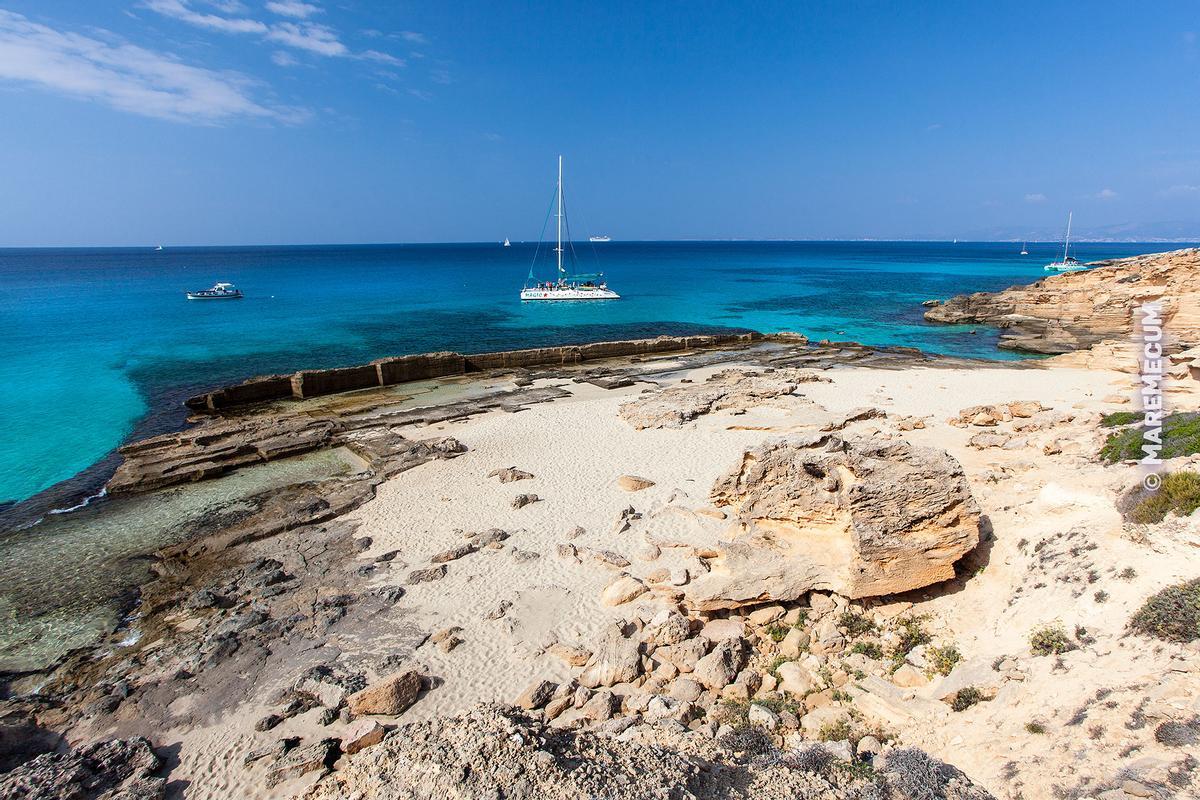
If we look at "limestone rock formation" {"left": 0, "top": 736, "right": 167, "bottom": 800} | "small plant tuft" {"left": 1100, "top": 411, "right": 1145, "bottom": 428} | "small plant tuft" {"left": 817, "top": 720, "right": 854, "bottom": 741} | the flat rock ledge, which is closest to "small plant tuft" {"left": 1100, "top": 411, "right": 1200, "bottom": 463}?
"small plant tuft" {"left": 1100, "top": 411, "right": 1145, "bottom": 428}

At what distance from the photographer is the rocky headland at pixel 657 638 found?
5715mm

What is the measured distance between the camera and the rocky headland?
5715 mm

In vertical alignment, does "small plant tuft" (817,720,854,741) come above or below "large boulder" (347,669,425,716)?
above

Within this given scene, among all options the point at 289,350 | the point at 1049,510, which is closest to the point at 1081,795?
the point at 1049,510

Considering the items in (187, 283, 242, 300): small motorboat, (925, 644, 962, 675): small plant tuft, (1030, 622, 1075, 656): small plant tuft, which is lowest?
(925, 644, 962, 675): small plant tuft

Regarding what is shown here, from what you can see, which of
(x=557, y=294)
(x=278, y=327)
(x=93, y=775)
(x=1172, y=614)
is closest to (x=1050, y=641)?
(x=1172, y=614)

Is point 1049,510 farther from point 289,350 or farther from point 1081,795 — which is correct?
point 289,350

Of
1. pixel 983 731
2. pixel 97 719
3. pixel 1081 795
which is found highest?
pixel 1081 795

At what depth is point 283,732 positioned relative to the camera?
7.84 metres

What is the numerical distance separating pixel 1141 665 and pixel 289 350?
127ft

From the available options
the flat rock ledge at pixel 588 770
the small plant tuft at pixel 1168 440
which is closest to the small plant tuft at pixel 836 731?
the flat rock ledge at pixel 588 770

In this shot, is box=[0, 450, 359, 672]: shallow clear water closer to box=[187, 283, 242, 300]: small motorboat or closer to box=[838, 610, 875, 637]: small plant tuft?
box=[838, 610, 875, 637]: small plant tuft

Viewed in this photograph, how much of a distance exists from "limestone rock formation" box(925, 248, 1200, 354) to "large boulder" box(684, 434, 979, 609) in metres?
29.2

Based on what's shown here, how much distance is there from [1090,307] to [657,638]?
47.5 meters
